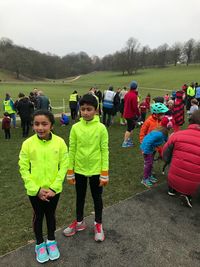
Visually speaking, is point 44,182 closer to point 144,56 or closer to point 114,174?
point 114,174

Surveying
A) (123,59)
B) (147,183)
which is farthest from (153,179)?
(123,59)

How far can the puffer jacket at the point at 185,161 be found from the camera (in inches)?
173

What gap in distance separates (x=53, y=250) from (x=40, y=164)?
1062mm

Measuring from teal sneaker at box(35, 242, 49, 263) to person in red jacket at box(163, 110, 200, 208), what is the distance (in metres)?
2.35

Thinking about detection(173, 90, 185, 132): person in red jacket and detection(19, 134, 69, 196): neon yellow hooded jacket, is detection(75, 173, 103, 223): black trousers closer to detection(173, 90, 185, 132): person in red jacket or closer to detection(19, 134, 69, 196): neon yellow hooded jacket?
detection(19, 134, 69, 196): neon yellow hooded jacket

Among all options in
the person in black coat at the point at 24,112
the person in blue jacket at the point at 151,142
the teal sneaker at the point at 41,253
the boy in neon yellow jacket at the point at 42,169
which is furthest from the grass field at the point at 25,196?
the person in black coat at the point at 24,112

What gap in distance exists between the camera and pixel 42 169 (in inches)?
130

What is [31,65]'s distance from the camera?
328ft

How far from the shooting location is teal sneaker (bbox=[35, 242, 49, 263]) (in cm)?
332

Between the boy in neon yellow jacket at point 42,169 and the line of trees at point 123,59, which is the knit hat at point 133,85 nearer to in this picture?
the boy in neon yellow jacket at point 42,169

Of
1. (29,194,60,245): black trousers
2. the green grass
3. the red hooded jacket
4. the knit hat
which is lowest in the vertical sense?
the green grass

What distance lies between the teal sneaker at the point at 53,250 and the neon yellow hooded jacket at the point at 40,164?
2.27 feet

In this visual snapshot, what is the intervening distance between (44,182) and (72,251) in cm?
95

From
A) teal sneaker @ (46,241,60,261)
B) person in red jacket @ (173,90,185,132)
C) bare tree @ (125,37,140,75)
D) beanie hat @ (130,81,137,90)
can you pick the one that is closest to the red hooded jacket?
beanie hat @ (130,81,137,90)
